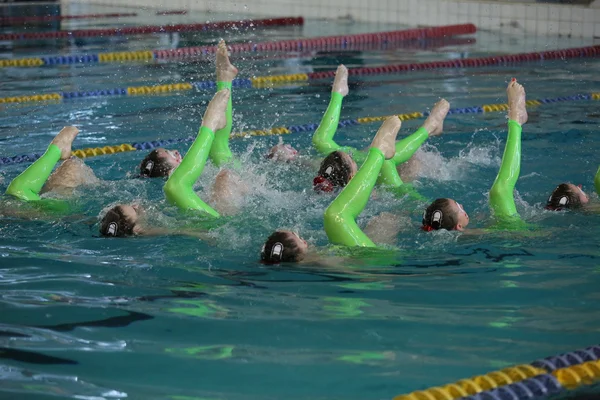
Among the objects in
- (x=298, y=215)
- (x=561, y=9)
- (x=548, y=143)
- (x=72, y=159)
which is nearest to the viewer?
(x=298, y=215)

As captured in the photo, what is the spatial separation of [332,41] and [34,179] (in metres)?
7.30

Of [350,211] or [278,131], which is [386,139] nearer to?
[350,211]

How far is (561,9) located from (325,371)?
34.2 ft

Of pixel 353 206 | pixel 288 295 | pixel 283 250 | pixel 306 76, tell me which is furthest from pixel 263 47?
pixel 288 295

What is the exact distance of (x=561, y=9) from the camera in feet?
39.8

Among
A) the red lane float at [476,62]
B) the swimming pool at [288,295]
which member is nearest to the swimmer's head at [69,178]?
the swimming pool at [288,295]

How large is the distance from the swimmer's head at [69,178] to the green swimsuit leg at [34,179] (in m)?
0.25

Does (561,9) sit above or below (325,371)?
above

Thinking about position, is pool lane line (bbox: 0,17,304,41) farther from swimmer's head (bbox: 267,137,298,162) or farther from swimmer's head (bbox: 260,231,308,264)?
swimmer's head (bbox: 260,231,308,264)

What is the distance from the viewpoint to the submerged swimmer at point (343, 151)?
4918 millimetres

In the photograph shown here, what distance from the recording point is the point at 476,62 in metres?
9.83

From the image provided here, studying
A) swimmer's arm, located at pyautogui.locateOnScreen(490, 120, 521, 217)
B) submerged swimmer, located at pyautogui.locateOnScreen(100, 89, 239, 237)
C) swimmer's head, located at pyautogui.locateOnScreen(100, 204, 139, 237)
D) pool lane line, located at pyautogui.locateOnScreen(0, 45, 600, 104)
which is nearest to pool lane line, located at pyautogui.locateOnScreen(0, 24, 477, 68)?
pool lane line, located at pyautogui.locateOnScreen(0, 45, 600, 104)

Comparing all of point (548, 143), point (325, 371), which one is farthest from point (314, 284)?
point (548, 143)

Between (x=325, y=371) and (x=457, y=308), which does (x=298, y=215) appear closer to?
(x=457, y=308)
